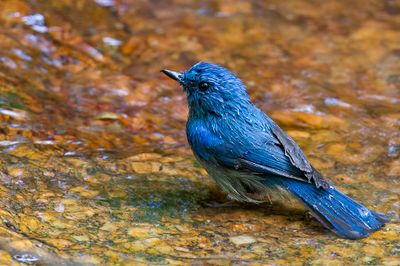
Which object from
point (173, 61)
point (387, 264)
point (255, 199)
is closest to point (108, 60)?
point (173, 61)

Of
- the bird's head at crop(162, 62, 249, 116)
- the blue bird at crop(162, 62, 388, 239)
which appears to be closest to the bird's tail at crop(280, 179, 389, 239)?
the blue bird at crop(162, 62, 388, 239)

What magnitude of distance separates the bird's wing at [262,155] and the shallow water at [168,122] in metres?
0.36

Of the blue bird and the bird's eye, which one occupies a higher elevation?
the bird's eye

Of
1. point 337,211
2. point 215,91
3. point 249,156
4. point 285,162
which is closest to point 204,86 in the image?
point 215,91

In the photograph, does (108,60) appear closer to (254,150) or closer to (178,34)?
(178,34)

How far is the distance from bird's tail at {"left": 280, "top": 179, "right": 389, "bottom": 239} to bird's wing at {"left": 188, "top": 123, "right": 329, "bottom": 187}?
0.26 ft

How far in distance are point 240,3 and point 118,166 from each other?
4415mm

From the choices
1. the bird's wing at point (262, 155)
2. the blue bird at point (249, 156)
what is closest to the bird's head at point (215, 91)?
the blue bird at point (249, 156)

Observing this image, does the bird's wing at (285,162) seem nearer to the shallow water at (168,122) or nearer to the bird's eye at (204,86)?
the shallow water at (168,122)

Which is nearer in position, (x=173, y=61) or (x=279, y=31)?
(x=173, y=61)

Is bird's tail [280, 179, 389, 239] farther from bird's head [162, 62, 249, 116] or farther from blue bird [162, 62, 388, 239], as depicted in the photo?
bird's head [162, 62, 249, 116]

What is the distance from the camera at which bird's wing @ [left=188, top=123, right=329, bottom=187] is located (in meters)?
5.05

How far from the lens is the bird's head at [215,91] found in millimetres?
5625

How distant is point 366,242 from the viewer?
4.71 m
